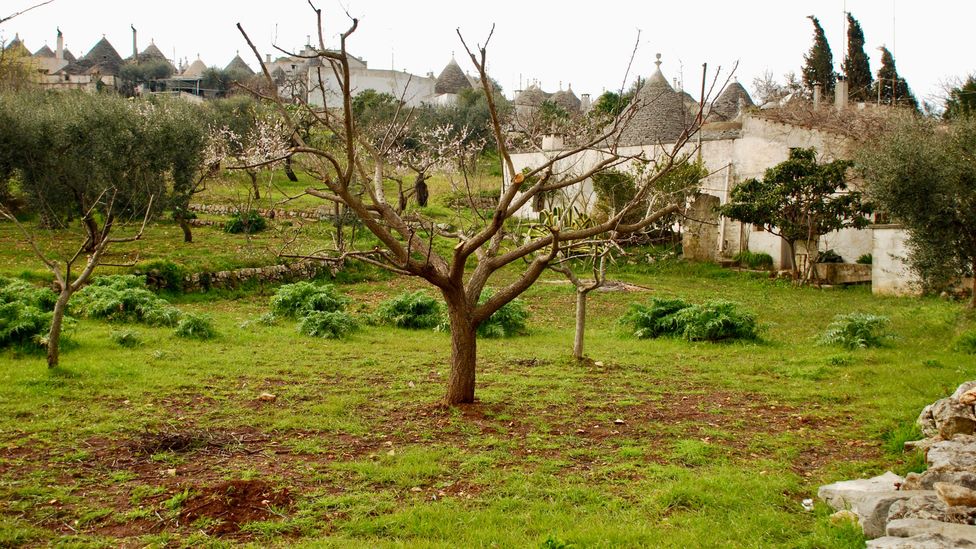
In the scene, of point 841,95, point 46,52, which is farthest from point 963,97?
point 46,52

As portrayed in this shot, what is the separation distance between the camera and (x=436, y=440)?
694cm

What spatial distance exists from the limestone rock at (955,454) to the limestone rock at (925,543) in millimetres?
1384

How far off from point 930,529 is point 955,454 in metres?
1.72

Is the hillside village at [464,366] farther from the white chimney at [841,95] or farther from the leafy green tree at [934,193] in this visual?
the white chimney at [841,95]

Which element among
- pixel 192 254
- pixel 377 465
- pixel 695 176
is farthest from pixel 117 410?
pixel 695 176

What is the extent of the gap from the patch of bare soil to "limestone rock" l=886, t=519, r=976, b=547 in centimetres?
357

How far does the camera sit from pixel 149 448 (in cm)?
644

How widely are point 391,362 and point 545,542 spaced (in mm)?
6278

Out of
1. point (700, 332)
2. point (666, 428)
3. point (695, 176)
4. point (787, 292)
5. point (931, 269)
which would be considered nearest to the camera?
point (666, 428)

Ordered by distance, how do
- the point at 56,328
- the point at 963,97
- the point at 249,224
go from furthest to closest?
the point at 963,97 → the point at 249,224 → the point at 56,328

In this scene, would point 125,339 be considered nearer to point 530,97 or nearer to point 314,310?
point 314,310

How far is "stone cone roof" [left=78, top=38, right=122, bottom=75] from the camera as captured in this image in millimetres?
65125

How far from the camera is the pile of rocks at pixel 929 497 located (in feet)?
13.4

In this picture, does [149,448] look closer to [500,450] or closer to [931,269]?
[500,450]
